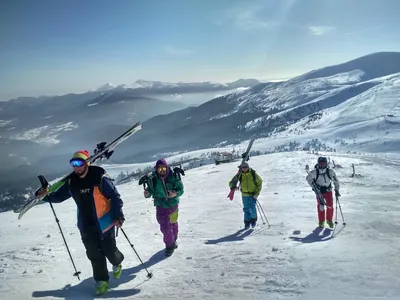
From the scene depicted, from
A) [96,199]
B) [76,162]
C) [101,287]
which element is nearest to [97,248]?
[101,287]

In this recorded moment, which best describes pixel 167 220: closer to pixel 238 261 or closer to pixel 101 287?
pixel 238 261

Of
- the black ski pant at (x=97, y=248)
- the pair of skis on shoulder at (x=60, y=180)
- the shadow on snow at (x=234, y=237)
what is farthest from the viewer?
the shadow on snow at (x=234, y=237)

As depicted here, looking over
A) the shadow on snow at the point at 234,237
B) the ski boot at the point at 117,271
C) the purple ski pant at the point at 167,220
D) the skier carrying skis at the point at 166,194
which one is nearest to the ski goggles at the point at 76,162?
the ski boot at the point at 117,271

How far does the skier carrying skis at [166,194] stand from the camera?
31.9 ft

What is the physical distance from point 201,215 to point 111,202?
904 cm

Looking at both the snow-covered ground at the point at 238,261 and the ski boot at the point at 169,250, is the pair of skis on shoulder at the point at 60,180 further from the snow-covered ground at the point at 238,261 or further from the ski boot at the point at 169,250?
the ski boot at the point at 169,250

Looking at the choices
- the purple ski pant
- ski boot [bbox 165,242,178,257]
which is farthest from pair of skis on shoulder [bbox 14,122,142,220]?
ski boot [bbox 165,242,178,257]

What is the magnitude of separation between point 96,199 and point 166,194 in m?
2.96

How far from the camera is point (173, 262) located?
8836 mm

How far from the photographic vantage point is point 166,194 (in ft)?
31.8

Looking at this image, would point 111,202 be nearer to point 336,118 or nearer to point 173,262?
point 173,262

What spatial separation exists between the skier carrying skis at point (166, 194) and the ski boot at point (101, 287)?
268 centimetres

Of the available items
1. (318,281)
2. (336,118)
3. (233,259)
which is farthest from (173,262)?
(336,118)

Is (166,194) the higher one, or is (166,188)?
(166,188)
